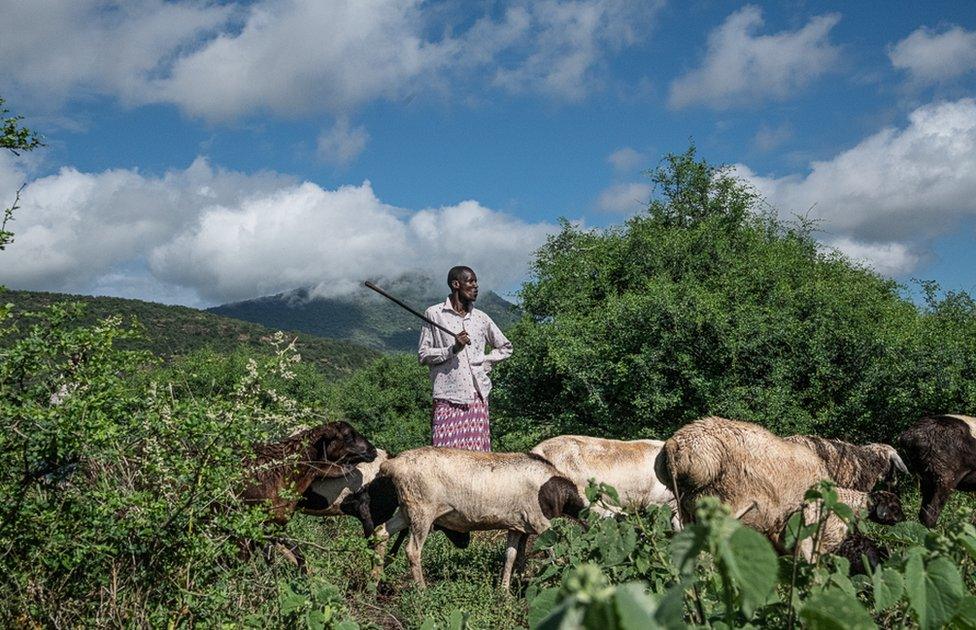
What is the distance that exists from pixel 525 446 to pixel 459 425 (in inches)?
237

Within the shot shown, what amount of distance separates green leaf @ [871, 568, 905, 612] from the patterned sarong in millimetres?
6214

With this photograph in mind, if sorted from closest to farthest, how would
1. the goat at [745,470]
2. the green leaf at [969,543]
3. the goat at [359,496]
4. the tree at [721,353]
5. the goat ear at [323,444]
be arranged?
the green leaf at [969,543]
the goat at [745,470]
the goat ear at [323,444]
the goat at [359,496]
the tree at [721,353]

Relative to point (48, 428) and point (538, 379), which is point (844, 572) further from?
point (538, 379)

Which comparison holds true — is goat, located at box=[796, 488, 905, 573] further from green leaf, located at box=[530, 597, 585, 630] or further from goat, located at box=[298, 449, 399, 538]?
goat, located at box=[298, 449, 399, 538]

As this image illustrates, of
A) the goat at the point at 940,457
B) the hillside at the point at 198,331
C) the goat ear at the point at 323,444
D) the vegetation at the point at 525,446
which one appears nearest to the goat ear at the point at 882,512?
the vegetation at the point at 525,446

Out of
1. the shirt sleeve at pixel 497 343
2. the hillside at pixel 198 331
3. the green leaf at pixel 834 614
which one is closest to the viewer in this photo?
the green leaf at pixel 834 614

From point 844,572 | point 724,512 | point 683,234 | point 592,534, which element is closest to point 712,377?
Answer: point 683,234

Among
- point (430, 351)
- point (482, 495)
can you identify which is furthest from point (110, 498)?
point (430, 351)

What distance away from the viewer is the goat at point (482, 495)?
649 cm

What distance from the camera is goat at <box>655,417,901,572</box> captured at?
5496mm

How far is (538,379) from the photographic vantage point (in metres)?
14.4

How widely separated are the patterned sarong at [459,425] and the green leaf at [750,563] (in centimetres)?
676

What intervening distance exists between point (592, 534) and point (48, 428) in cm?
264

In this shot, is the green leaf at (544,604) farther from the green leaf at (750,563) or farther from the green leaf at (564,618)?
the green leaf at (564,618)
